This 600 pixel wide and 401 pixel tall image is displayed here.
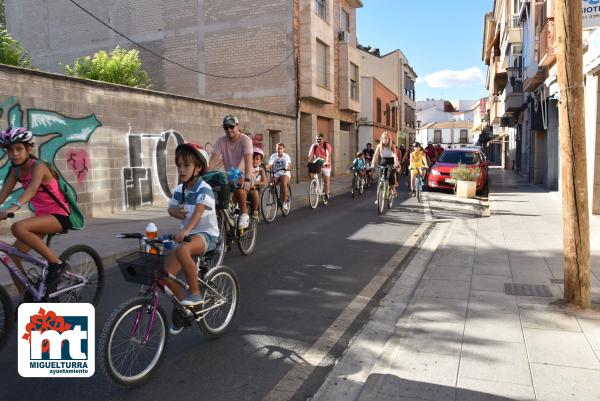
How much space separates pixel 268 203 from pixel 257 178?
36.3 inches

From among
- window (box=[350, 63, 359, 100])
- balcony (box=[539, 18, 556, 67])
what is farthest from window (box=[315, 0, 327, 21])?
balcony (box=[539, 18, 556, 67])

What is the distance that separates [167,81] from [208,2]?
169 inches

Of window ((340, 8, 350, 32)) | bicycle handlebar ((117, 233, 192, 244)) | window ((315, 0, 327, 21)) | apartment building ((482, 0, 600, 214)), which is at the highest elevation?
window ((340, 8, 350, 32))

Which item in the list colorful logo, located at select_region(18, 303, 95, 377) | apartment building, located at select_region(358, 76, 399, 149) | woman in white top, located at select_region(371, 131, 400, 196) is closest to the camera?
colorful logo, located at select_region(18, 303, 95, 377)

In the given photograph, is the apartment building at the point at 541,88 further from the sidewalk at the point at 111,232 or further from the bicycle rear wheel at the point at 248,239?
the sidewalk at the point at 111,232

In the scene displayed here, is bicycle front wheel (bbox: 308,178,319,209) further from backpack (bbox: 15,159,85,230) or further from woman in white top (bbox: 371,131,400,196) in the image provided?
backpack (bbox: 15,159,85,230)

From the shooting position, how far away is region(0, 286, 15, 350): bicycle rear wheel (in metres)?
3.60

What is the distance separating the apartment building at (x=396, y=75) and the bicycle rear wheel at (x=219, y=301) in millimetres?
37777

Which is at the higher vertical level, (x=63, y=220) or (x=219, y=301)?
(x=63, y=220)

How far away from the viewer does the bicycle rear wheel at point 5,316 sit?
360cm

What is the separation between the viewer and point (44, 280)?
414 cm

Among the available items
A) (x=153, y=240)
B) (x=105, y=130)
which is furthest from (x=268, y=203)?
(x=153, y=240)

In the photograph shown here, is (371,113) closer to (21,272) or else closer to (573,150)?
(573,150)

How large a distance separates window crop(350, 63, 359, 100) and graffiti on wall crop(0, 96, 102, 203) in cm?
2029
